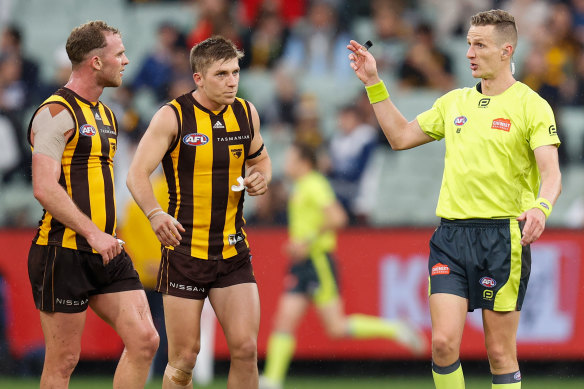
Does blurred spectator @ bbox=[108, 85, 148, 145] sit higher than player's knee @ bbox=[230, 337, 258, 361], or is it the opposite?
blurred spectator @ bbox=[108, 85, 148, 145]

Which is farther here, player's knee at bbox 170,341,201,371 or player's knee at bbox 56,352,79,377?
player's knee at bbox 170,341,201,371

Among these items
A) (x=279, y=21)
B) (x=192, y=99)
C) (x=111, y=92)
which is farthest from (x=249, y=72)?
(x=192, y=99)

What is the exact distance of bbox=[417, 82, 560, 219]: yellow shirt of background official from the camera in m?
5.77

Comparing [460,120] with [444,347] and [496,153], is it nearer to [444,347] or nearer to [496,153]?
[496,153]

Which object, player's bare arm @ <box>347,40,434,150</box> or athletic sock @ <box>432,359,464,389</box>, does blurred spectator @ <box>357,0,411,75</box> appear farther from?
athletic sock @ <box>432,359,464,389</box>

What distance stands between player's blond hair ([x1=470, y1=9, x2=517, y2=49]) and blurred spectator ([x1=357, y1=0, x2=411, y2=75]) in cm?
676

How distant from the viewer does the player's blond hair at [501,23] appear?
588 centimetres

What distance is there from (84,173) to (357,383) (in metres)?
4.91

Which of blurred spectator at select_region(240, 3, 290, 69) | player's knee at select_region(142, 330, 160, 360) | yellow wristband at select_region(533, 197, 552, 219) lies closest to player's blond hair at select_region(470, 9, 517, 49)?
yellow wristband at select_region(533, 197, 552, 219)

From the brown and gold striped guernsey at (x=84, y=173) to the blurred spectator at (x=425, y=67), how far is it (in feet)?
23.7

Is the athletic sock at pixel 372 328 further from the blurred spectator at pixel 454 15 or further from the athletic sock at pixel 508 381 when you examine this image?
the blurred spectator at pixel 454 15

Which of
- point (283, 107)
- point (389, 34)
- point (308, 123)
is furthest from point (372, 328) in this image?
point (389, 34)

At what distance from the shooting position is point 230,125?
6176mm

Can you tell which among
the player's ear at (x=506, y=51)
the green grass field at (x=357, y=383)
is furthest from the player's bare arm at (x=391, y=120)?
the green grass field at (x=357, y=383)
